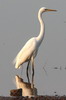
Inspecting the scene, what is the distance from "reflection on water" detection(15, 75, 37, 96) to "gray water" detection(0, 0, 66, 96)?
0.43 feet

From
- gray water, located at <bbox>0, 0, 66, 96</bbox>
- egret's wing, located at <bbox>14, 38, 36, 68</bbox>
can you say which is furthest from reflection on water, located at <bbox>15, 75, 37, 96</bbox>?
egret's wing, located at <bbox>14, 38, 36, 68</bbox>

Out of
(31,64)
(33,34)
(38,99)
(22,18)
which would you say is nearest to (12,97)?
(38,99)

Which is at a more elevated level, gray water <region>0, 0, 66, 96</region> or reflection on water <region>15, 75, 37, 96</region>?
gray water <region>0, 0, 66, 96</region>

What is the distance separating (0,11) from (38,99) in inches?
572

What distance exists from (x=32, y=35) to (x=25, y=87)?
6.64 metres

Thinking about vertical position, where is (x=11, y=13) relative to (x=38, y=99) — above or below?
above

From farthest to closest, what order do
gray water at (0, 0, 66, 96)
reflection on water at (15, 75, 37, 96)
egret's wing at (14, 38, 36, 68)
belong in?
1. egret's wing at (14, 38, 36, 68)
2. gray water at (0, 0, 66, 96)
3. reflection on water at (15, 75, 37, 96)

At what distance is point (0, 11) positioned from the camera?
23609 mm

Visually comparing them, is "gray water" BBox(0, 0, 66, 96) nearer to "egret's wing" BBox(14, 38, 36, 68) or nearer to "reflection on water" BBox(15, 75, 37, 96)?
"reflection on water" BBox(15, 75, 37, 96)

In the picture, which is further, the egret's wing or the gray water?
the egret's wing

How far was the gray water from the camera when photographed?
12578 mm

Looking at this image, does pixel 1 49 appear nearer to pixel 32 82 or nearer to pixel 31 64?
pixel 31 64

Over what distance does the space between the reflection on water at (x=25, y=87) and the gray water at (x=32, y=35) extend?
0.13 metres

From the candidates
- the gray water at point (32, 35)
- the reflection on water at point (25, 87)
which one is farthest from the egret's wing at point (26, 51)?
the reflection on water at point (25, 87)
